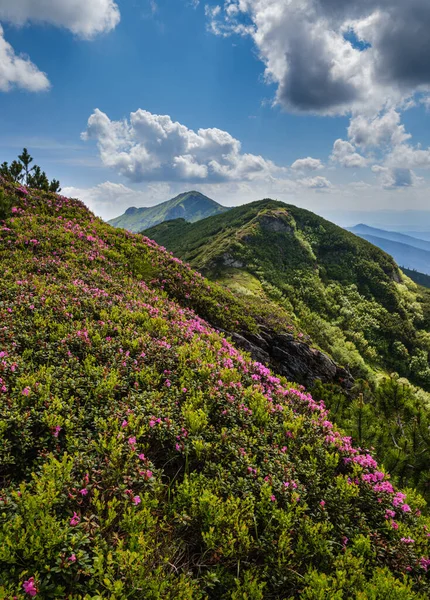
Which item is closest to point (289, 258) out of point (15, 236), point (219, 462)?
point (15, 236)

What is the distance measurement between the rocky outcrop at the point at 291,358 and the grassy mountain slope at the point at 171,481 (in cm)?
530

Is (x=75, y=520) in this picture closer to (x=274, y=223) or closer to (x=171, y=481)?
(x=171, y=481)

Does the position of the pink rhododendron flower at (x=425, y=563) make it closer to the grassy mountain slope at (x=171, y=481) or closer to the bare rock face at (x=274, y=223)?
the grassy mountain slope at (x=171, y=481)

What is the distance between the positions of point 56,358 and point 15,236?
10271 mm

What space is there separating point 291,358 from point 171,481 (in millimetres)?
12303

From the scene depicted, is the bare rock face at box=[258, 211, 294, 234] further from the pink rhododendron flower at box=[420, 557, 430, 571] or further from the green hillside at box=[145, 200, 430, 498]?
the pink rhododendron flower at box=[420, 557, 430, 571]

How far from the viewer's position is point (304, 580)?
159 inches

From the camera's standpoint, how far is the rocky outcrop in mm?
15174

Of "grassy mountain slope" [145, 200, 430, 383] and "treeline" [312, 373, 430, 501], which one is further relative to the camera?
"grassy mountain slope" [145, 200, 430, 383]

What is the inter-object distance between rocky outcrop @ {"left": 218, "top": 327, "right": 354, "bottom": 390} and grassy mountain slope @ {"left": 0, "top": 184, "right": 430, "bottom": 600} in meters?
5.30

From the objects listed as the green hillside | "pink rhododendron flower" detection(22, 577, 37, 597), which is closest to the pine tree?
the green hillside

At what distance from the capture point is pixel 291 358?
1652cm

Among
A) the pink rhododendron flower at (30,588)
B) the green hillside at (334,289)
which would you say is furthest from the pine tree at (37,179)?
the pink rhododendron flower at (30,588)

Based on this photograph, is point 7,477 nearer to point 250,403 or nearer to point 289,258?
point 250,403
